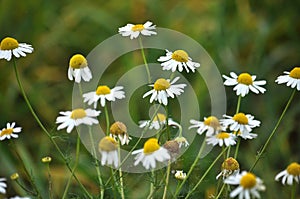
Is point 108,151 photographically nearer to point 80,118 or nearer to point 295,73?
point 80,118

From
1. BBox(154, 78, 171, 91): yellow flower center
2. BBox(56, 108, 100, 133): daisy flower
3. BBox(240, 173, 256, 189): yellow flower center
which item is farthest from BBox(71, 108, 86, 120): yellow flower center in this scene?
BBox(240, 173, 256, 189): yellow flower center

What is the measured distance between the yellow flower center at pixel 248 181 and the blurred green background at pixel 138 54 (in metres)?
0.96

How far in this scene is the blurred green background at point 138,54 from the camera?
1638 millimetres

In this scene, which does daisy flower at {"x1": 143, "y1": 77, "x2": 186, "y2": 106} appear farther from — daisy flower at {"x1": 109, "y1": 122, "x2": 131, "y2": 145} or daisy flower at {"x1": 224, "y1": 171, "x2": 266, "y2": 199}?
daisy flower at {"x1": 224, "y1": 171, "x2": 266, "y2": 199}

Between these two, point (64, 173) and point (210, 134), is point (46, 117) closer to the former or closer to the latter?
point (64, 173)

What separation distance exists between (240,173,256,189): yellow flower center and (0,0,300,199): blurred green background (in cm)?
96

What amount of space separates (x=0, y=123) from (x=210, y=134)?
1.12 meters

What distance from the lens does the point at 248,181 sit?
566 mm

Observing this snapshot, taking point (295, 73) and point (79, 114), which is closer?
point (79, 114)

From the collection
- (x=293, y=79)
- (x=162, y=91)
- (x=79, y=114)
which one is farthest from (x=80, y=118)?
(x=293, y=79)

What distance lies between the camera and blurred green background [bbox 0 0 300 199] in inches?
64.5

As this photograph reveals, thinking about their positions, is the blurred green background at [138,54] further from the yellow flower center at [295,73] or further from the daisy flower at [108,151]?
the daisy flower at [108,151]

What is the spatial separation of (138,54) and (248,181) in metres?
1.51

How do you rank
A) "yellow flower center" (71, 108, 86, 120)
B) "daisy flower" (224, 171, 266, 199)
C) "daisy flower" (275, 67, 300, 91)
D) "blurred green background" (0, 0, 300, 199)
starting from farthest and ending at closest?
"blurred green background" (0, 0, 300, 199) < "daisy flower" (275, 67, 300, 91) < "yellow flower center" (71, 108, 86, 120) < "daisy flower" (224, 171, 266, 199)
